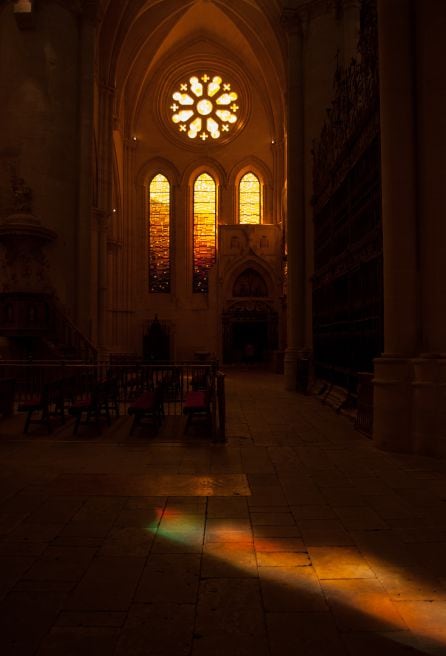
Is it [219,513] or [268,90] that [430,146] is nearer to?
[219,513]

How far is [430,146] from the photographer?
21.8ft

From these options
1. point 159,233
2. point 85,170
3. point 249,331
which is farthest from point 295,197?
point 159,233

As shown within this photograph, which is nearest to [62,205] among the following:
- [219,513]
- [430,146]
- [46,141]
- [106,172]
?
[46,141]

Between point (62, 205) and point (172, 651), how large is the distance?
1625 centimetres

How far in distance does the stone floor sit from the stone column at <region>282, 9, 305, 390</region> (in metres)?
9.07

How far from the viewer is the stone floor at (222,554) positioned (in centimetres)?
249

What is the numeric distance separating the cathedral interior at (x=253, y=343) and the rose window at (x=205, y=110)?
114 inches

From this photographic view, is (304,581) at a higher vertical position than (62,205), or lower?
lower

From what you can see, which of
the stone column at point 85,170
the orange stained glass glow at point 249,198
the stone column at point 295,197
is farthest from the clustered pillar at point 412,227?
the orange stained glass glow at point 249,198

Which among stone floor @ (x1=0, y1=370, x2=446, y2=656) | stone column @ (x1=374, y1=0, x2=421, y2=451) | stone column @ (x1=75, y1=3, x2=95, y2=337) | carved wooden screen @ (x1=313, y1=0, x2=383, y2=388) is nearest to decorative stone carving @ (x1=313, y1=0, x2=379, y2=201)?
carved wooden screen @ (x1=313, y1=0, x2=383, y2=388)

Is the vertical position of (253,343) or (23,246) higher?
(23,246)

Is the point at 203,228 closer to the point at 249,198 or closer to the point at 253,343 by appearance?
the point at 249,198

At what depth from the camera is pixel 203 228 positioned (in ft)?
97.8

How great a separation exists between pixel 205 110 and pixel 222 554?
3050cm
